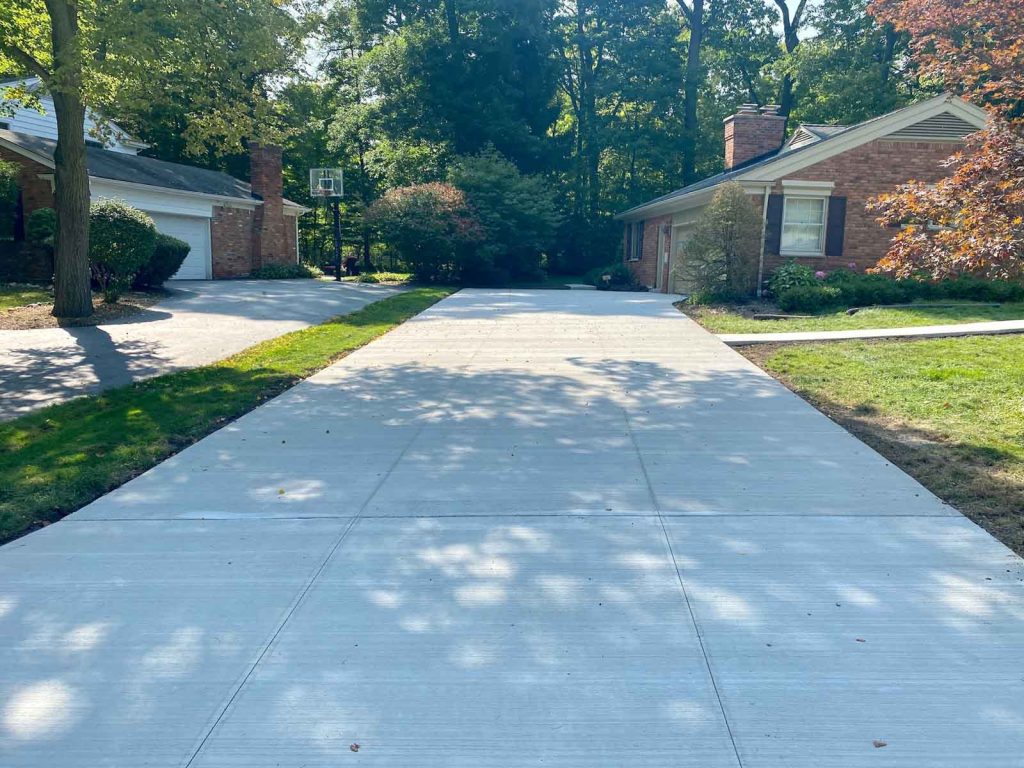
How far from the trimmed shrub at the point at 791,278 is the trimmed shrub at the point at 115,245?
45.1ft

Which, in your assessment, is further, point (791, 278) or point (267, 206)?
point (267, 206)

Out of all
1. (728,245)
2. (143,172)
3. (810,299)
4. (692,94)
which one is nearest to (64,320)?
(143,172)

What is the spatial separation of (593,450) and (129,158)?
25635 mm

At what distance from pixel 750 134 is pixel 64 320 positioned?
63.2ft

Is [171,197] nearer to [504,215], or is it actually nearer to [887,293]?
[504,215]

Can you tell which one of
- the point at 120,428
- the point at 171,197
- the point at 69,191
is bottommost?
the point at 120,428

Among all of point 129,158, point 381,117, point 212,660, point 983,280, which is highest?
point 381,117

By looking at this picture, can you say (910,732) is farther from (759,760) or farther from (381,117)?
(381,117)

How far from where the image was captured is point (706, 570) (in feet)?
14.2

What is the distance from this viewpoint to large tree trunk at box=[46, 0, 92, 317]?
42.8 ft

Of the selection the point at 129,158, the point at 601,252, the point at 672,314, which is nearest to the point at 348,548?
the point at 672,314

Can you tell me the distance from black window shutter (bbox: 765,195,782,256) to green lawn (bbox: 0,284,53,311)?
53.6 ft

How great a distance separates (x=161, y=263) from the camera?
20.0 metres

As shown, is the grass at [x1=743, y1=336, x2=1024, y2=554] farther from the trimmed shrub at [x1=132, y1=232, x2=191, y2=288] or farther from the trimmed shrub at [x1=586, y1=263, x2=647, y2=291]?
the trimmed shrub at [x1=586, y1=263, x2=647, y2=291]
